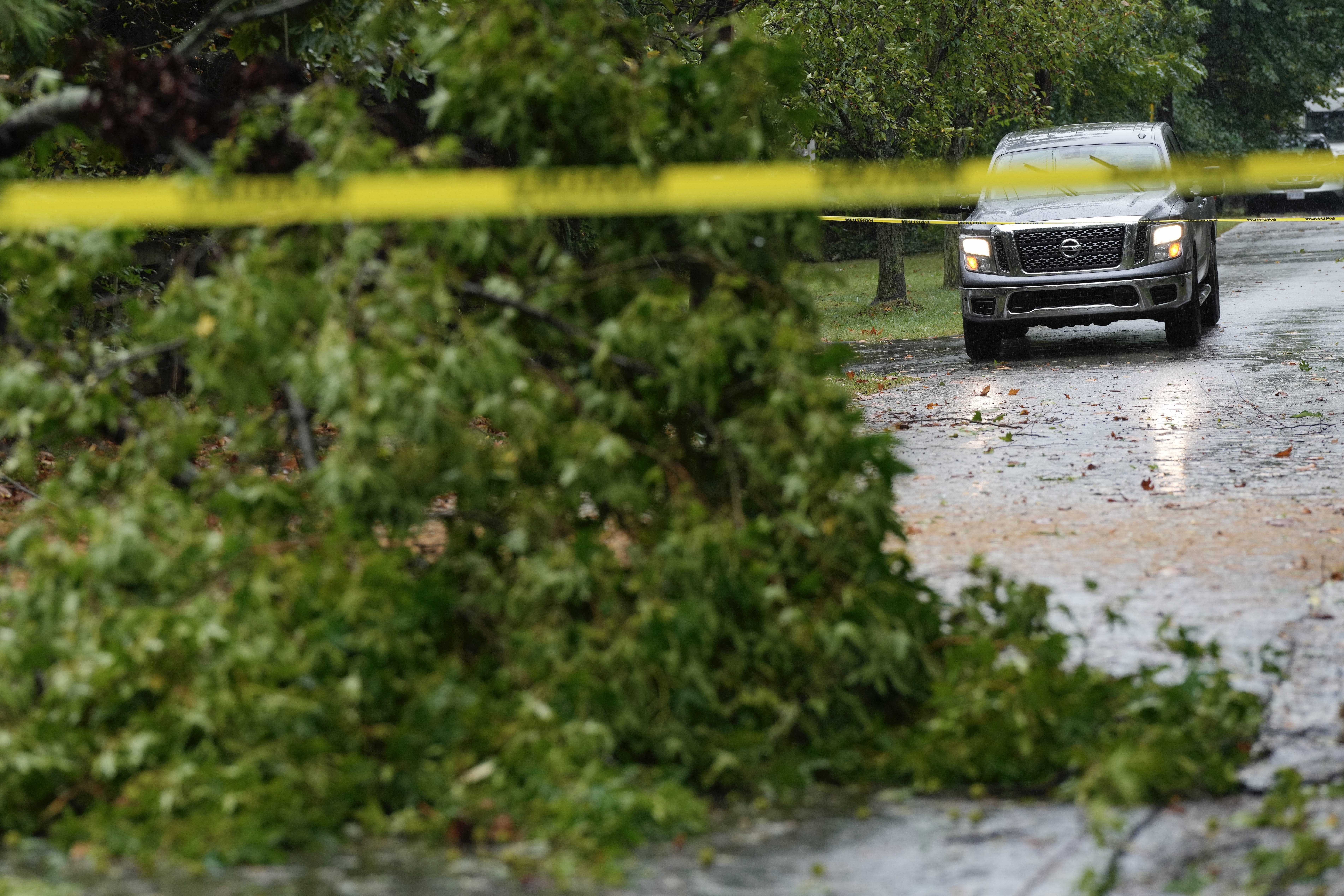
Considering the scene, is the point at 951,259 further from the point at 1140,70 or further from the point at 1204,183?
the point at 1204,183

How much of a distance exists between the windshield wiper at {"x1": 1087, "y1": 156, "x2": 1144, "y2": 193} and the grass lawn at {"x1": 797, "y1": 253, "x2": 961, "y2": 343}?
2.74 m

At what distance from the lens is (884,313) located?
987 inches

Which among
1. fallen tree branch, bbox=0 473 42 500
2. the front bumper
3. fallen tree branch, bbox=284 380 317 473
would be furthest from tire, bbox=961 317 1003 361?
fallen tree branch, bbox=284 380 317 473

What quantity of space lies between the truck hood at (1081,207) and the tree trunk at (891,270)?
32.8 feet

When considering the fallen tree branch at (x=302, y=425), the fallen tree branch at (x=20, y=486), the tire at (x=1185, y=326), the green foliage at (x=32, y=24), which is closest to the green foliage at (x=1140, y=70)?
the tire at (x=1185, y=326)

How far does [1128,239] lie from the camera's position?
15.1 meters

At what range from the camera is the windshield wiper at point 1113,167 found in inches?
595

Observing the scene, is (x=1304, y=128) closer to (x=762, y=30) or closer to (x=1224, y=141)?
(x=1224, y=141)

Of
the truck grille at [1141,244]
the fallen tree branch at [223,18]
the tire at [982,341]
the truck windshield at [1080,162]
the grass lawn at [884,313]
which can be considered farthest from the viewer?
the grass lawn at [884,313]

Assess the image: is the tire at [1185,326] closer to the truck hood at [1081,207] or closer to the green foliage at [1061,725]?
the truck hood at [1081,207]

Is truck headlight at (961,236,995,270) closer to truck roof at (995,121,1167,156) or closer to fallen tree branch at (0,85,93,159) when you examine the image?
truck roof at (995,121,1167,156)

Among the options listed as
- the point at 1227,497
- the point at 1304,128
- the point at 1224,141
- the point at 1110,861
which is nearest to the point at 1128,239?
the point at 1227,497

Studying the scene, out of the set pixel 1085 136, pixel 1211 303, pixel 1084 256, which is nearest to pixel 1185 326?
pixel 1084 256

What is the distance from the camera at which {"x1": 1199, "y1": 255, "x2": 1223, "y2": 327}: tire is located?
1738 cm
